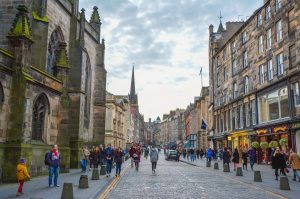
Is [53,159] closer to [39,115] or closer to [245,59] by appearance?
[39,115]

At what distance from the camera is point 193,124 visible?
262 ft

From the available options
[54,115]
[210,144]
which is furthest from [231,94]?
[54,115]

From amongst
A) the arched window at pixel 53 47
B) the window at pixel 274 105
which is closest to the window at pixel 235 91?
the window at pixel 274 105

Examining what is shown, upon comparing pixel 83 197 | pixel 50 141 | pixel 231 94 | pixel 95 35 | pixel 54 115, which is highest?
pixel 95 35

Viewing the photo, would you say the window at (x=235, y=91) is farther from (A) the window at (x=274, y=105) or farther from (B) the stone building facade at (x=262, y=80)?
(A) the window at (x=274, y=105)

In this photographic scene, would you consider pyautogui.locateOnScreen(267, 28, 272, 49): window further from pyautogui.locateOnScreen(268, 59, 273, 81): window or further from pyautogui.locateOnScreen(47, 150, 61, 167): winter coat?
pyautogui.locateOnScreen(47, 150, 61, 167): winter coat

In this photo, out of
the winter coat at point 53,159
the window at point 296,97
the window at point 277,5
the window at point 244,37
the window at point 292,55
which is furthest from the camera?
the window at point 244,37

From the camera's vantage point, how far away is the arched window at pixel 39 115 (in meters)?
17.9

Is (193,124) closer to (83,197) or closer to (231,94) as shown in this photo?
(231,94)

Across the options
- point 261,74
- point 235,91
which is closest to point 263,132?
point 261,74

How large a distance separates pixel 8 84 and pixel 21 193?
5.90 meters

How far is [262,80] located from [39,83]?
22741 millimetres

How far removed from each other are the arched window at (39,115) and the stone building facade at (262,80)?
17.9 metres

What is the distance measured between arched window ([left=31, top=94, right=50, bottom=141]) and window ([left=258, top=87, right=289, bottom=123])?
755 inches
